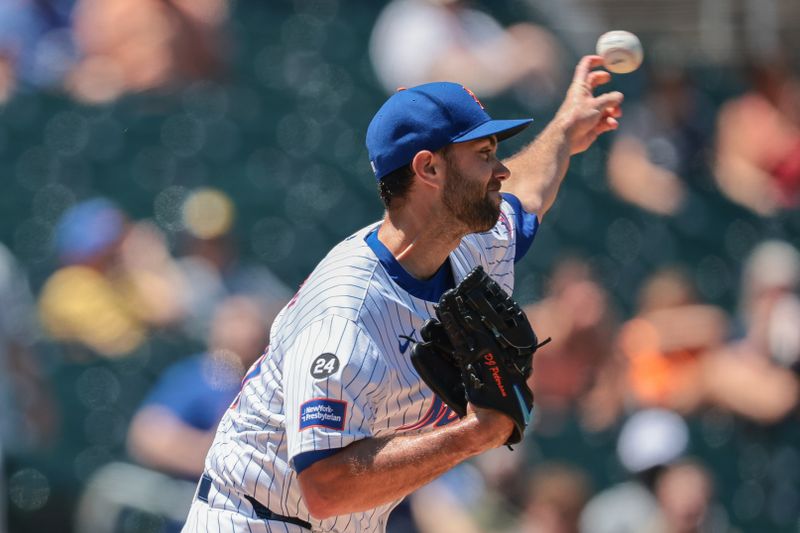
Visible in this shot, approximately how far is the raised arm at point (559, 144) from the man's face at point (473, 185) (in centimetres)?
65

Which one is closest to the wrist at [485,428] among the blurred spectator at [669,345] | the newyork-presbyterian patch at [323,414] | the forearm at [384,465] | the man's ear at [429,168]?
the forearm at [384,465]

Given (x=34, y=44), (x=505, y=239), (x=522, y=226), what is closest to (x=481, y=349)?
(x=505, y=239)

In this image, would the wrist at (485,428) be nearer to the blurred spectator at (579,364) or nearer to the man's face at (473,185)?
the man's face at (473,185)

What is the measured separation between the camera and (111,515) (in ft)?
18.2

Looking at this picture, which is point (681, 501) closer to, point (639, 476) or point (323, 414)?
point (639, 476)

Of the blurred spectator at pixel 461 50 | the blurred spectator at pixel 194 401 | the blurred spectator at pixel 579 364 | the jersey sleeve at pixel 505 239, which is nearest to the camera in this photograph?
the jersey sleeve at pixel 505 239

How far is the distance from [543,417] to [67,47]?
3038 mm

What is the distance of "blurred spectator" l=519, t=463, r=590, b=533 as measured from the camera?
220 inches

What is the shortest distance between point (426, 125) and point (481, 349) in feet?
2.11

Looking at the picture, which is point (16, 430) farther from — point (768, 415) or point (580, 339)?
point (768, 415)

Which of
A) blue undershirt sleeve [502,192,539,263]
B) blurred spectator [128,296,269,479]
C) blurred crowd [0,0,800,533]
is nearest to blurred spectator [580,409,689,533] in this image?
blurred crowd [0,0,800,533]

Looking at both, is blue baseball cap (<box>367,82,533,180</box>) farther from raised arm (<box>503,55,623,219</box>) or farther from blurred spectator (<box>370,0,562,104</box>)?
blurred spectator (<box>370,0,562,104</box>)

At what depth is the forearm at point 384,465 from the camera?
2.79 meters

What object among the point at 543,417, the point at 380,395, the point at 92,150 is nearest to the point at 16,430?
the point at 92,150
